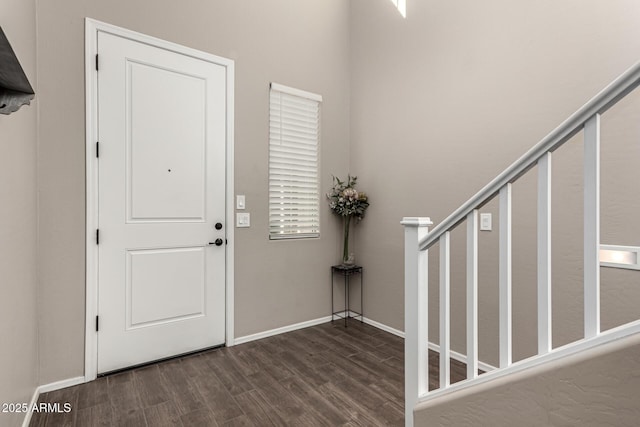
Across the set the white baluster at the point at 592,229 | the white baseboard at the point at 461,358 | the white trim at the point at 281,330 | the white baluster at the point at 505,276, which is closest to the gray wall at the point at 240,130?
the white trim at the point at 281,330

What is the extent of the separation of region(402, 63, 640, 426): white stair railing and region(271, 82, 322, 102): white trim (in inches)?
84.9

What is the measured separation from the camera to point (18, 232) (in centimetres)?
165

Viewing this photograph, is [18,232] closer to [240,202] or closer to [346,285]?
[240,202]

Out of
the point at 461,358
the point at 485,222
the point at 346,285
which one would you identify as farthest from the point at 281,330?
the point at 485,222

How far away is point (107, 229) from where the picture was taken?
7.77 feet

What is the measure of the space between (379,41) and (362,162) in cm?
126

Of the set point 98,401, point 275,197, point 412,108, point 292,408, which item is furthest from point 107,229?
point 412,108

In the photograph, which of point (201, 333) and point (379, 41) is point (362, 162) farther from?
point (201, 333)

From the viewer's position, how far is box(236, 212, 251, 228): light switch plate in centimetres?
296

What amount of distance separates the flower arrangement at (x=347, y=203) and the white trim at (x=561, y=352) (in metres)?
2.13

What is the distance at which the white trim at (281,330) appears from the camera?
2.99 meters

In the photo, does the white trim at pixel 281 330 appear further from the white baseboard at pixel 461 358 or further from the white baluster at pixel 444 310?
the white baluster at pixel 444 310

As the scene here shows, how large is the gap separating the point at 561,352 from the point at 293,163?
267 centimetres

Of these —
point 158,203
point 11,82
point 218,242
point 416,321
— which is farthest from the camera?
point 218,242
